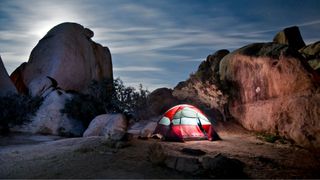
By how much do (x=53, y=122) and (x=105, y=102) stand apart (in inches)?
163

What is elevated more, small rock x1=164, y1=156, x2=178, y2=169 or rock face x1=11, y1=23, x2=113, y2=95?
rock face x1=11, y1=23, x2=113, y2=95

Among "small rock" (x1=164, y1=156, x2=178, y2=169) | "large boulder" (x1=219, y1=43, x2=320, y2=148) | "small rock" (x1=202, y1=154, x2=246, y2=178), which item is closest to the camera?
"small rock" (x1=202, y1=154, x2=246, y2=178)

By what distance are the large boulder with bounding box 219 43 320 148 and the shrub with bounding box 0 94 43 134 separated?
1403 cm

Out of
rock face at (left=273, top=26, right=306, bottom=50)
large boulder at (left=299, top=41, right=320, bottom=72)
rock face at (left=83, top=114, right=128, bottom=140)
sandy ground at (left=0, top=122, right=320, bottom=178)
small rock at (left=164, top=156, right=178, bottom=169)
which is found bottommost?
sandy ground at (left=0, top=122, right=320, bottom=178)

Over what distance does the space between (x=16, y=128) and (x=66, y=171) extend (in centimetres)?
1243

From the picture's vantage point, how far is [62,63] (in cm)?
2309

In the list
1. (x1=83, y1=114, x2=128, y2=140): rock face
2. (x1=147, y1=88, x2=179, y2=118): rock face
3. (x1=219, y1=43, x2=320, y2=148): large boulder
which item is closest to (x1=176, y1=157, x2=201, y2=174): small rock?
(x1=219, y1=43, x2=320, y2=148): large boulder

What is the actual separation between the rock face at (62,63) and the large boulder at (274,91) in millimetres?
12621

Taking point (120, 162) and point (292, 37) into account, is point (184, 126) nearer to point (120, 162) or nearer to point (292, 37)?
point (120, 162)

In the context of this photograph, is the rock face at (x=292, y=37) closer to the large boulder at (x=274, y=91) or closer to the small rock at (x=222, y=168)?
the large boulder at (x=274, y=91)

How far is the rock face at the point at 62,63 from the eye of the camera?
22.6 m

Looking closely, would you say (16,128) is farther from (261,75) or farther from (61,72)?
(261,75)

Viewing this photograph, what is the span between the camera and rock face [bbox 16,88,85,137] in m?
18.0

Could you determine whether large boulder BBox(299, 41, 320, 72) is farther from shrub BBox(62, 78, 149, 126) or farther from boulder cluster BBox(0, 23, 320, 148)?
shrub BBox(62, 78, 149, 126)
